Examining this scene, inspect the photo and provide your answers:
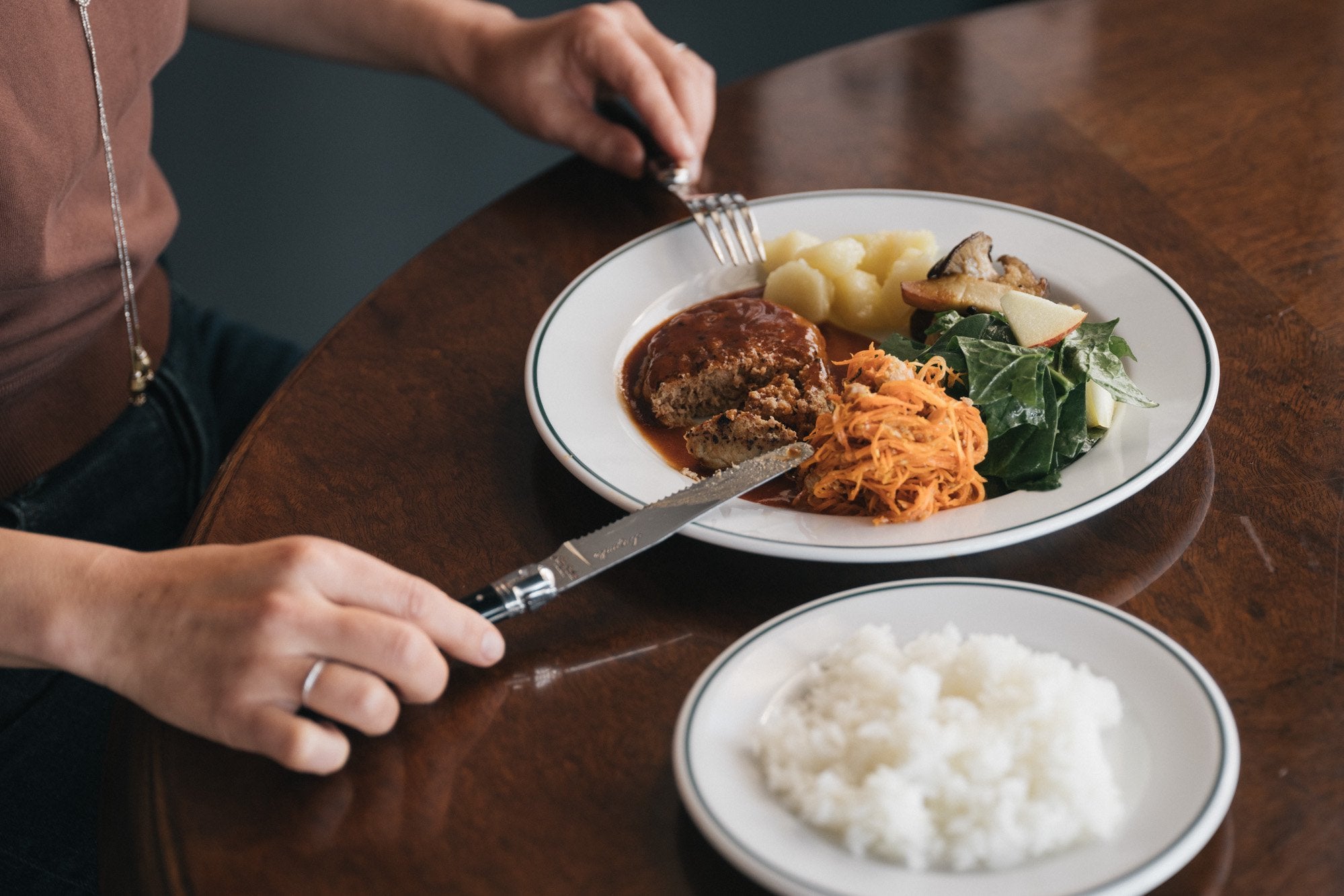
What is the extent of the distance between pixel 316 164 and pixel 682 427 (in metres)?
2.78

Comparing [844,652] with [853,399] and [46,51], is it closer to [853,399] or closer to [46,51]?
[853,399]

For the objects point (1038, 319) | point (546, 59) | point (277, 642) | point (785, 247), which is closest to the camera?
point (277, 642)

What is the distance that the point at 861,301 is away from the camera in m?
1.70

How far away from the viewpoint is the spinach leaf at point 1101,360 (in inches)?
53.4

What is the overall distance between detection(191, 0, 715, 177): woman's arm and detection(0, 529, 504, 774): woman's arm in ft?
3.82

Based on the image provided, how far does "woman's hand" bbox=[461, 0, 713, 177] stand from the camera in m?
1.97

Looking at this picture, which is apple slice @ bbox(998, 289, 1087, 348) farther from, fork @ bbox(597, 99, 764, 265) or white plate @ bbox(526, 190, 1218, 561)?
fork @ bbox(597, 99, 764, 265)

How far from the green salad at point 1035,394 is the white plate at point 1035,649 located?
27cm

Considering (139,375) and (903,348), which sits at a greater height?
(903,348)

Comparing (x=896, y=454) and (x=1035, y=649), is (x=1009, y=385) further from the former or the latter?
(x=1035, y=649)

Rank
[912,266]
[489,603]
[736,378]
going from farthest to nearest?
[912,266] < [736,378] < [489,603]

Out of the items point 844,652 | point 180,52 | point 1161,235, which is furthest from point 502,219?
point 180,52

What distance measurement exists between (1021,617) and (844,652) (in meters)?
0.17

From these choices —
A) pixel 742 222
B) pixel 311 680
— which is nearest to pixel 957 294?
pixel 742 222
